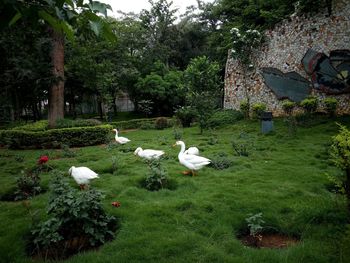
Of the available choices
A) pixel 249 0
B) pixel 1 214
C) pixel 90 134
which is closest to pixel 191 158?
pixel 1 214

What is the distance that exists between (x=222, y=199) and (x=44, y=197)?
10.9ft

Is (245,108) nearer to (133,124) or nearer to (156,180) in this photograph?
(133,124)

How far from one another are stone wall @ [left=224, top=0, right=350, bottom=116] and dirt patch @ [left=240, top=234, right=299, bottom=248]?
38.2 feet

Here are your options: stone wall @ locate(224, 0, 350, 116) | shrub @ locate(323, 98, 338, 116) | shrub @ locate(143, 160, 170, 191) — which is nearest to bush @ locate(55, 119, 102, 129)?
stone wall @ locate(224, 0, 350, 116)

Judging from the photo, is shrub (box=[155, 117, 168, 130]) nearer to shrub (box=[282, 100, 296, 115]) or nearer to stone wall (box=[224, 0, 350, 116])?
stone wall (box=[224, 0, 350, 116])

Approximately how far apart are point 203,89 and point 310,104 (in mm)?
5114

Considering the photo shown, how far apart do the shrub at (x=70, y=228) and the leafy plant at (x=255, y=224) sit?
75.8 inches

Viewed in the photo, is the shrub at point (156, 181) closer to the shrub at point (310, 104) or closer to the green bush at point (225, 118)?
the shrub at point (310, 104)

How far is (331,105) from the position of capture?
1420 centimetres

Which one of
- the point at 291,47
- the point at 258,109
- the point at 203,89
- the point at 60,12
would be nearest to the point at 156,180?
the point at 60,12

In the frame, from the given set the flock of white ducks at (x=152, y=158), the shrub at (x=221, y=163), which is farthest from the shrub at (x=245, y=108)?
the shrub at (x=221, y=163)

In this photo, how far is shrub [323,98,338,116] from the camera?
14195 millimetres

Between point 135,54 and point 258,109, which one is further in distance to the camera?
point 135,54

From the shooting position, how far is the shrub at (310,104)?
14.8 m
